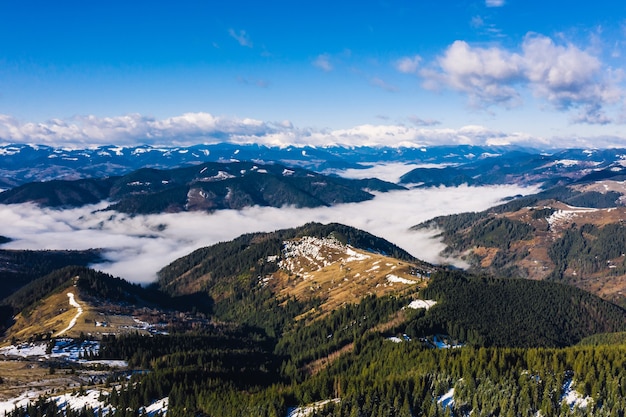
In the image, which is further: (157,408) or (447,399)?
(157,408)

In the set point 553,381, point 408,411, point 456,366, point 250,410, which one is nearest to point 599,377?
point 553,381

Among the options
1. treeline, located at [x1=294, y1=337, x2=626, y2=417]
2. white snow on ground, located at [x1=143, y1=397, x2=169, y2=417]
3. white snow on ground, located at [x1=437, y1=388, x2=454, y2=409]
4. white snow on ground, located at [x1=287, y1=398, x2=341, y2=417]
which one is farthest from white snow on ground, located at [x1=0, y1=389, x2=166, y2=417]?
white snow on ground, located at [x1=437, y1=388, x2=454, y2=409]

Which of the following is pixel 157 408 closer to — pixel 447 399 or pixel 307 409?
pixel 307 409

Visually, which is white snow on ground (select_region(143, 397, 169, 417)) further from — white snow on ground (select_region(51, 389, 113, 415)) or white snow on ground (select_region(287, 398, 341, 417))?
white snow on ground (select_region(287, 398, 341, 417))

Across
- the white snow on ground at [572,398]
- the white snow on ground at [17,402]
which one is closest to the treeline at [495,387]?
the white snow on ground at [572,398]

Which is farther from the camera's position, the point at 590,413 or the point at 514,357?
the point at 514,357

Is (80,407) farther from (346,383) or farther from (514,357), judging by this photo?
(514,357)

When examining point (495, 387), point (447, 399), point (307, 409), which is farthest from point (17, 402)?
point (495, 387)
